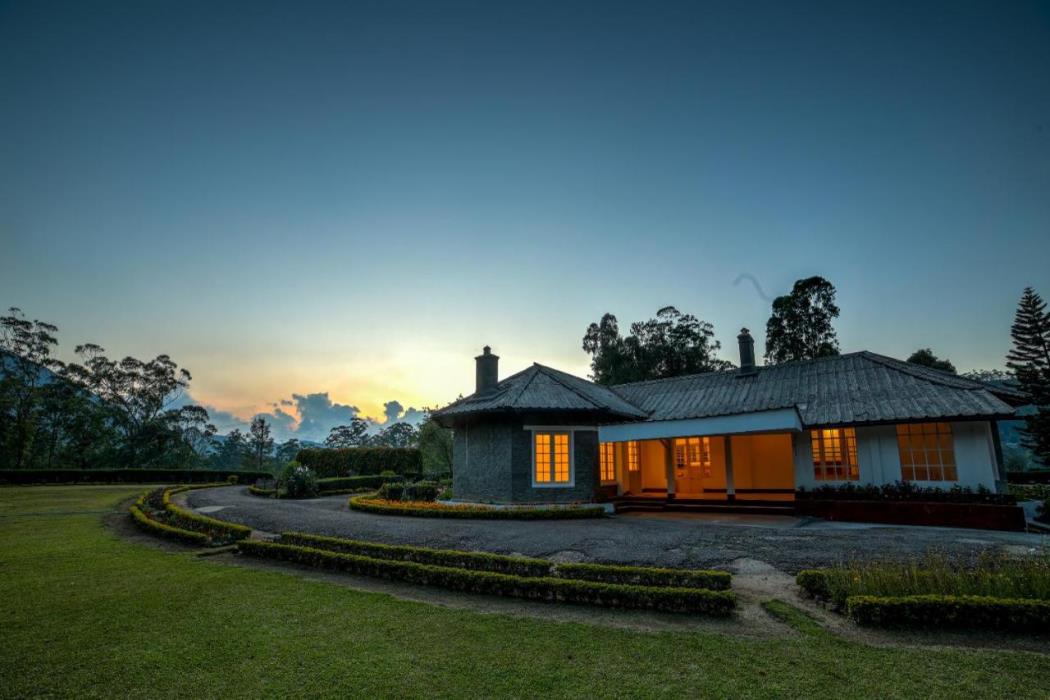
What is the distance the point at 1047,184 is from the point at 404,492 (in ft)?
73.1

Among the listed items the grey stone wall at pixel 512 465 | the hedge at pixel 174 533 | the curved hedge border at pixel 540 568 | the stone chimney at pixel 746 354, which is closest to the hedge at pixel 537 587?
the curved hedge border at pixel 540 568

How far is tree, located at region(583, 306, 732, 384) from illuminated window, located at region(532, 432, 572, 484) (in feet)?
76.2

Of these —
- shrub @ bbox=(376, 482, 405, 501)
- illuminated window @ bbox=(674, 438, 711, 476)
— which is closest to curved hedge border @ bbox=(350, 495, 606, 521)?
shrub @ bbox=(376, 482, 405, 501)

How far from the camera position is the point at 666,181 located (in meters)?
15.7

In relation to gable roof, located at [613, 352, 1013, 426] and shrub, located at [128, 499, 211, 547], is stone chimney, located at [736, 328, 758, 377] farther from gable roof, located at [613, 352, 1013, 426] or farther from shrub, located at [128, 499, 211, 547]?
shrub, located at [128, 499, 211, 547]

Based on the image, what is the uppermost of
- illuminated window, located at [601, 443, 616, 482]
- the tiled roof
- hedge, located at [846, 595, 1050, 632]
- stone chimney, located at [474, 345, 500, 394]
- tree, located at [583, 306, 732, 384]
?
tree, located at [583, 306, 732, 384]

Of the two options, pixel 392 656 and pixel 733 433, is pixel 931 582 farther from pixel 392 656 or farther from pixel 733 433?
pixel 733 433

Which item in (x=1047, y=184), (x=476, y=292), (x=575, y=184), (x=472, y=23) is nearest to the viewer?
(x=472, y=23)

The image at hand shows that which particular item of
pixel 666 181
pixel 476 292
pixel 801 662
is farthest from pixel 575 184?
pixel 801 662

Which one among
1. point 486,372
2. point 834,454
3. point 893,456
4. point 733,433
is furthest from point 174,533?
point 893,456

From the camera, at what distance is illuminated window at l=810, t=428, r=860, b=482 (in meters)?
13.6

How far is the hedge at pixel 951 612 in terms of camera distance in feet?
15.6

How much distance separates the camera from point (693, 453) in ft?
57.3

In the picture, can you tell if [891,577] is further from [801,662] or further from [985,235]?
[985,235]
